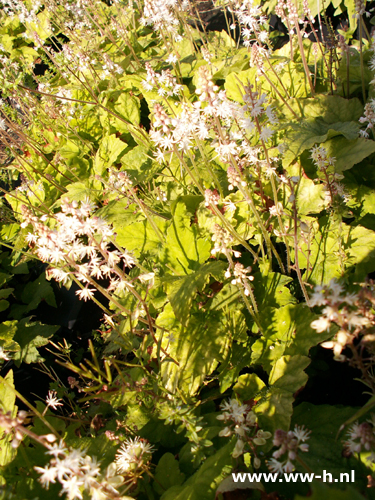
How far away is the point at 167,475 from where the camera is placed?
158 centimetres

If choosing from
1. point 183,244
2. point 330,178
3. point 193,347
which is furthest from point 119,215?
point 330,178

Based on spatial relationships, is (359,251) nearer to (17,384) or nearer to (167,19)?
(167,19)

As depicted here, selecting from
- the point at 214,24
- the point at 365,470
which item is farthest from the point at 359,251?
the point at 214,24

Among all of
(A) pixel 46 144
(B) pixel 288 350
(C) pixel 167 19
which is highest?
(C) pixel 167 19

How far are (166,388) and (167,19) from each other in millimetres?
2664

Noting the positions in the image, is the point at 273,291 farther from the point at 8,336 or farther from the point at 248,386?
the point at 8,336

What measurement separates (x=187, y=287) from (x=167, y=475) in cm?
88

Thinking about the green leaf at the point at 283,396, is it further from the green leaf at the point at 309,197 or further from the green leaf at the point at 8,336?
the green leaf at the point at 8,336

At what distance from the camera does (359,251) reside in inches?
73.4

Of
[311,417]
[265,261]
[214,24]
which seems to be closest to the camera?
[311,417]

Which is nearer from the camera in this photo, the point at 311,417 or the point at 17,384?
the point at 311,417

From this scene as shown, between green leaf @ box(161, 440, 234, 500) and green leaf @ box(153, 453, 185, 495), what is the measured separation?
0.15 meters

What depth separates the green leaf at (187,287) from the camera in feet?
5.85

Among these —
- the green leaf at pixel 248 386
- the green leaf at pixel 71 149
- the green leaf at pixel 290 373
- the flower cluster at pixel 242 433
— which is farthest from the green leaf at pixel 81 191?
the flower cluster at pixel 242 433
